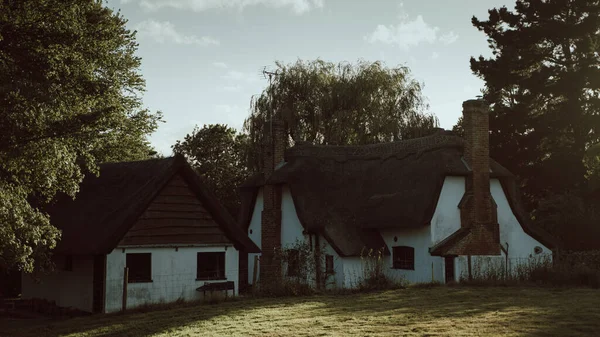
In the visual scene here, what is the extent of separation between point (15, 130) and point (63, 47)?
336 cm

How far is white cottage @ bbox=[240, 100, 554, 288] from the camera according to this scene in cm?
2825

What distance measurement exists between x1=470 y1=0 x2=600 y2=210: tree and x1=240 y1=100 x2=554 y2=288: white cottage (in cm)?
721

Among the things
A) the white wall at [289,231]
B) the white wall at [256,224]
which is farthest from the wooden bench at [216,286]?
the white wall at [256,224]

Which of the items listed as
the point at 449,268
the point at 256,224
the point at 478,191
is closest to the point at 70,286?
the point at 256,224

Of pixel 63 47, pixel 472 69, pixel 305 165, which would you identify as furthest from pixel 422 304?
pixel 472 69

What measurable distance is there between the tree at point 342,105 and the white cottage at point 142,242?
17.2 metres

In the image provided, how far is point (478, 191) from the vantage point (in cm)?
2908

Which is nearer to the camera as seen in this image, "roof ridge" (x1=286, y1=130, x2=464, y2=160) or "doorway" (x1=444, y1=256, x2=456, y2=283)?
"doorway" (x1=444, y1=256, x2=456, y2=283)

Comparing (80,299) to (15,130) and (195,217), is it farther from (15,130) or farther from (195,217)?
(15,130)

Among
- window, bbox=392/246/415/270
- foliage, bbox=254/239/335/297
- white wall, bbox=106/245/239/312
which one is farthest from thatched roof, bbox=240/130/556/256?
white wall, bbox=106/245/239/312

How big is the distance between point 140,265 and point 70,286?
107 inches

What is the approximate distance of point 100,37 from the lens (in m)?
21.3

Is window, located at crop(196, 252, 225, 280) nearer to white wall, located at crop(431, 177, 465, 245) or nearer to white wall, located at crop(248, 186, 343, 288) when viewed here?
white wall, located at crop(248, 186, 343, 288)

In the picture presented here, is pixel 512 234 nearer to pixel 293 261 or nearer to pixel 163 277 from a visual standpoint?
pixel 293 261
